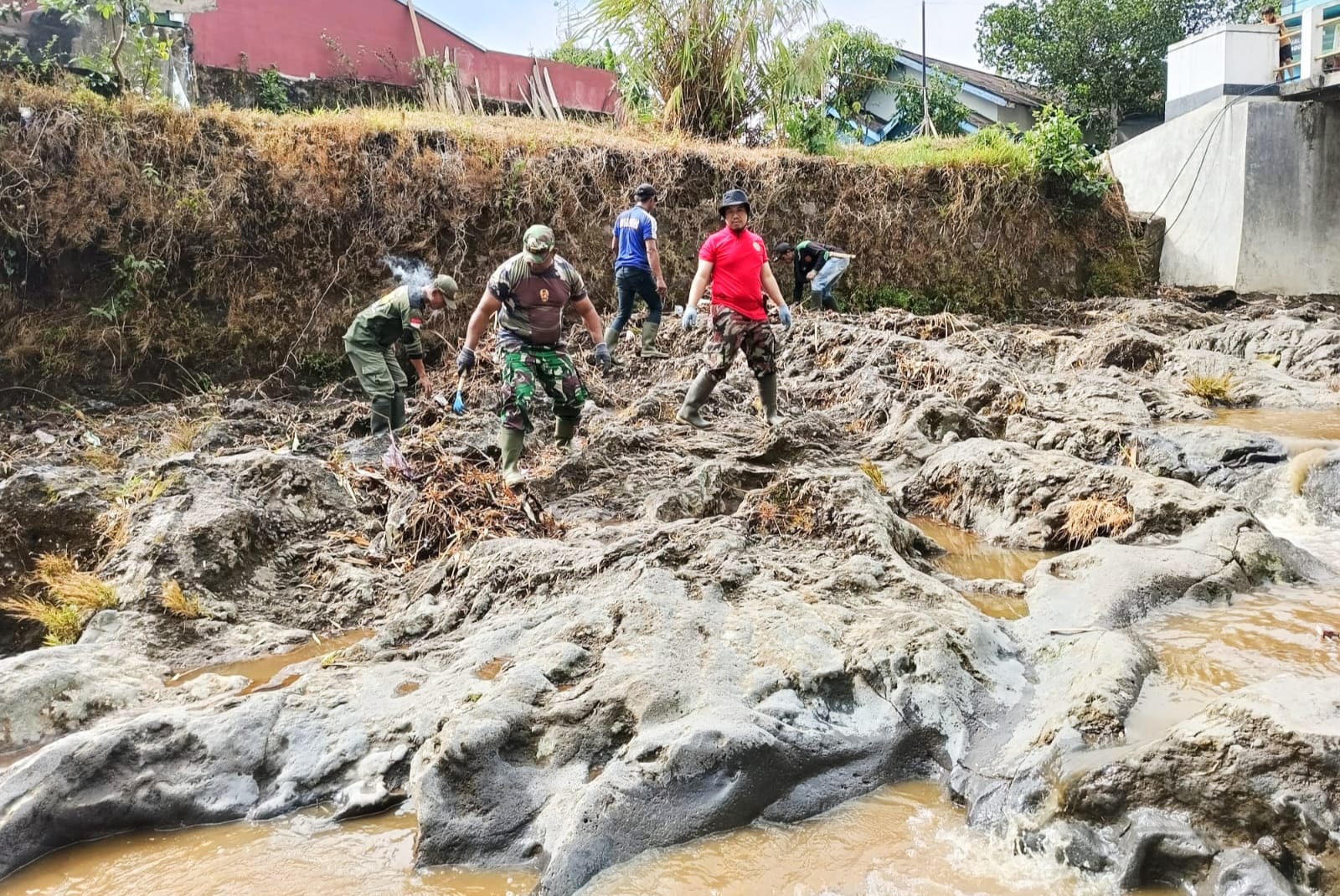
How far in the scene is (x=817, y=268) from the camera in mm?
11062

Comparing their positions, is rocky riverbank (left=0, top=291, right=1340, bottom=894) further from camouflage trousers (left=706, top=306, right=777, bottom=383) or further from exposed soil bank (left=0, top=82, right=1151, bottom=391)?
exposed soil bank (left=0, top=82, right=1151, bottom=391)

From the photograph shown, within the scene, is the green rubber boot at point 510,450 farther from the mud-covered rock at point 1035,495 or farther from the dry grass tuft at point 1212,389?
the dry grass tuft at point 1212,389

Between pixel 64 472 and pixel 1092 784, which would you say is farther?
pixel 64 472

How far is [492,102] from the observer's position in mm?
16469

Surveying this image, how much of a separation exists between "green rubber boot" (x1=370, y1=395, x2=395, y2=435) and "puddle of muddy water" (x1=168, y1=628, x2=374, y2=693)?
3.16 metres

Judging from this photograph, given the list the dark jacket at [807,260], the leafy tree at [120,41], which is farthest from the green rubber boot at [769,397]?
the leafy tree at [120,41]

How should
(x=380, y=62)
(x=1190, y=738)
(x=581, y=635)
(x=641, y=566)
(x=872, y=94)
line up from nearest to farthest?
(x=1190, y=738) < (x=581, y=635) < (x=641, y=566) < (x=380, y=62) < (x=872, y=94)

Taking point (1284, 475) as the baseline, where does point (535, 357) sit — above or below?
above

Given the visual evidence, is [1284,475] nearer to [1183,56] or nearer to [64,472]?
[64,472]

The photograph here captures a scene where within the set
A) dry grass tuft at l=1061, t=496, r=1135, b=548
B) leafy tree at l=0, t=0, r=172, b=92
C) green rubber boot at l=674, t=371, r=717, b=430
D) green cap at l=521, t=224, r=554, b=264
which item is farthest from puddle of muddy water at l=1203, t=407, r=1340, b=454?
leafy tree at l=0, t=0, r=172, b=92

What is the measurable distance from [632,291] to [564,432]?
2.96 meters

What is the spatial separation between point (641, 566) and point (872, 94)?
76.1 feet

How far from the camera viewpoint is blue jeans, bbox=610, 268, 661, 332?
860 centimetres

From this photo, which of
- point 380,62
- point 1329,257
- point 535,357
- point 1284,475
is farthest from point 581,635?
point 380,62
